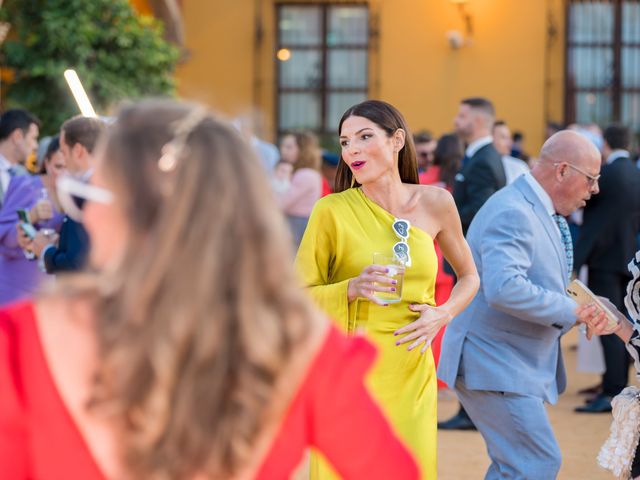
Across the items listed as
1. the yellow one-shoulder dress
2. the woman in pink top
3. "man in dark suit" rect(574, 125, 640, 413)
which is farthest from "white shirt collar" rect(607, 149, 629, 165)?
the yellow one-shoulder dress

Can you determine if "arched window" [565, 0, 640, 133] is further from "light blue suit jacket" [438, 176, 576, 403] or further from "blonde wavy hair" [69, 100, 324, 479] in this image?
"blonde wavy hair" [69, 100, 324, 479]

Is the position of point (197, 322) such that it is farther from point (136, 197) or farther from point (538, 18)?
point (538, 18)

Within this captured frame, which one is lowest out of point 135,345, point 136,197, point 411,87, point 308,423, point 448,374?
point 448,374

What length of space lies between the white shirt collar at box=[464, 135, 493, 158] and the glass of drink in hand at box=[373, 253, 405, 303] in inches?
171

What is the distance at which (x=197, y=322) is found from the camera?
5.59 feet

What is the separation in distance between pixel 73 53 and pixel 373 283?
1127cm

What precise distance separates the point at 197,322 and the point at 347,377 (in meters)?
0.31

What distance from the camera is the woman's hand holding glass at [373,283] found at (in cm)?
404

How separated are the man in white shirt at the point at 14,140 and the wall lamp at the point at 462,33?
1197 centimetres

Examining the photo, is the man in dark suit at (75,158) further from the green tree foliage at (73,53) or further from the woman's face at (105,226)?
the green tree foliage at (73,53)

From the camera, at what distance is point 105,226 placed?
1.81 m

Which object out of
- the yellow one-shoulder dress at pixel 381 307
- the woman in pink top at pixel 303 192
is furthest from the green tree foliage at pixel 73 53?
the yellow one-shoulder dress at pixel 381 307

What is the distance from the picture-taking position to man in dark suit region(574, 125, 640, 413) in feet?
28.8

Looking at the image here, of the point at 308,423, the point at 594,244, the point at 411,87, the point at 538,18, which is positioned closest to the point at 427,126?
the point at 411,87
